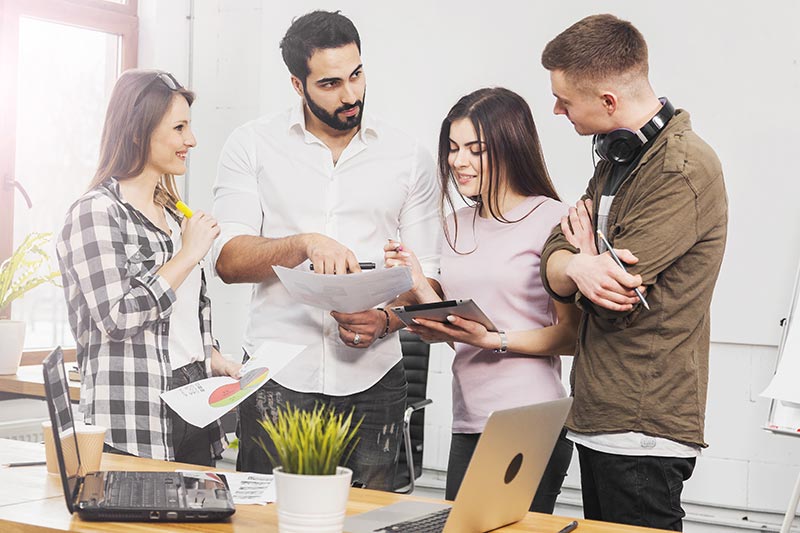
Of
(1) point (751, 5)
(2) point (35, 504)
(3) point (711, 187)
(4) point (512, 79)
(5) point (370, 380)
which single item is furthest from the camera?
(4) point (512, 79)

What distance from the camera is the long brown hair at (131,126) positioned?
8.57 ft

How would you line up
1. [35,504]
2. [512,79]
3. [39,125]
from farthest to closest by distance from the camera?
[39,125] → [512,79] → [35,504]

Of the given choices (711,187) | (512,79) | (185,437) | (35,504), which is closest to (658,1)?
(512,79)

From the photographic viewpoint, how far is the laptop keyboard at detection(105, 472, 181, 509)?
156 cm

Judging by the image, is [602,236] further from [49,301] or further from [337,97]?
[49,301]

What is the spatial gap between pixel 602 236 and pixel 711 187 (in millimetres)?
238

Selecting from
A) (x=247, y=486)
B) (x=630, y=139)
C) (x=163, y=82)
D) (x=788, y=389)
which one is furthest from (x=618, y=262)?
(x=163, y=82)

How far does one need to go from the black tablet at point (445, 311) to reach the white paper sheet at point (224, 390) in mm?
271

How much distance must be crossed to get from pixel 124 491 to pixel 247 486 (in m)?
0.26

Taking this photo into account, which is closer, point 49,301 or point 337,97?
point 337,97

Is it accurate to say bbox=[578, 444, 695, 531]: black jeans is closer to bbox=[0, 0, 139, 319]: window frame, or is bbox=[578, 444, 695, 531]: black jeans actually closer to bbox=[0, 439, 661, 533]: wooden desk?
bbox=[0, 439, 661, 533]: wooden desk

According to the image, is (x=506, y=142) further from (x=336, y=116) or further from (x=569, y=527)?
(x=569, y=527)

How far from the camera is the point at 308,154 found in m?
2.56

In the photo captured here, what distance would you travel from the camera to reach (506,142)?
2.44 m
